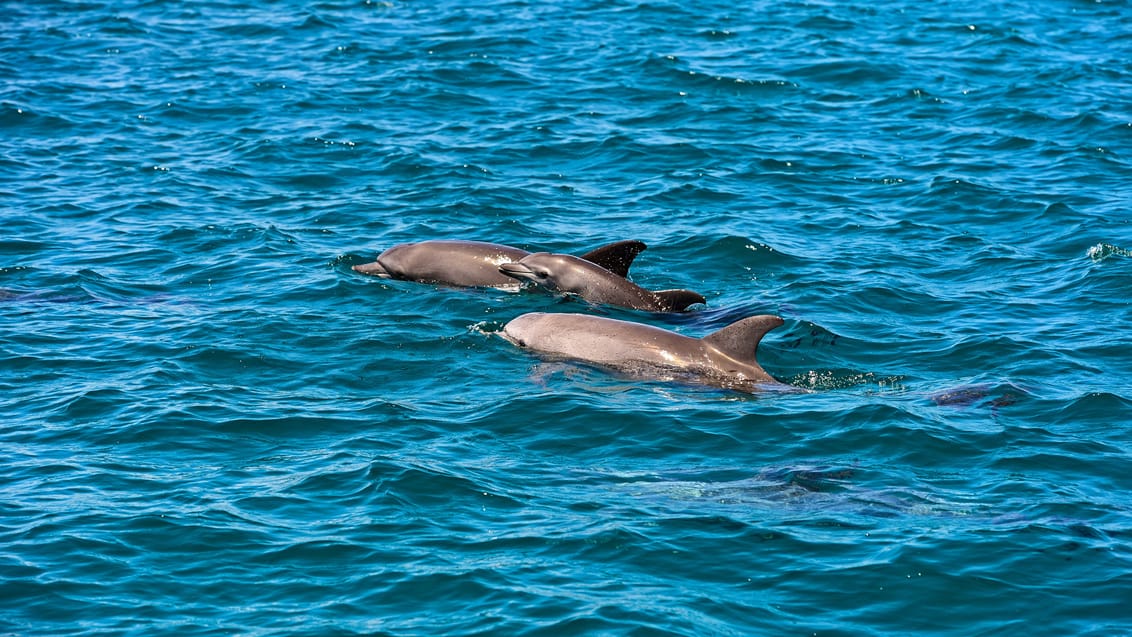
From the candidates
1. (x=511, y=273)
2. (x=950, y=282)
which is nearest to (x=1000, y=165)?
(x=950, y=282)

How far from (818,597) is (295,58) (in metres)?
22.0

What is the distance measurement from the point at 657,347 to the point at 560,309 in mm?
2370

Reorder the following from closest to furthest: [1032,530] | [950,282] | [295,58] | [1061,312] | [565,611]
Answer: [565,611]
[1032,530]
[1061,312]
[950,282]
[295,58]

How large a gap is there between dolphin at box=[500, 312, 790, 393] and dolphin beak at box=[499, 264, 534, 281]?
1.51 m

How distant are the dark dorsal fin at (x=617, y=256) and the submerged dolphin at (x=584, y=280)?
0.07 meters

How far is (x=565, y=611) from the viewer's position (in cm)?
918

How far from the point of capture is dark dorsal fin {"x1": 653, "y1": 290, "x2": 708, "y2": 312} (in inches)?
617

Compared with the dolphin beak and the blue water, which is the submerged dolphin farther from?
the blue water

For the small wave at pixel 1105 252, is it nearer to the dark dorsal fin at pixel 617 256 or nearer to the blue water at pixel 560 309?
the blue water at pixel 560 309

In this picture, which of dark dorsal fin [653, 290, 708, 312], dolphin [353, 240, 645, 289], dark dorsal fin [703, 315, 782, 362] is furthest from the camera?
dolphin [353, 240, 645, 289]

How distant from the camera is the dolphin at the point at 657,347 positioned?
1338cm

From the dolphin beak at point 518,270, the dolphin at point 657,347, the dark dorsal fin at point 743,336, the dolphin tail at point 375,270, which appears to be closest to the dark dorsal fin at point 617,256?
the dolphin beak at point 518,270

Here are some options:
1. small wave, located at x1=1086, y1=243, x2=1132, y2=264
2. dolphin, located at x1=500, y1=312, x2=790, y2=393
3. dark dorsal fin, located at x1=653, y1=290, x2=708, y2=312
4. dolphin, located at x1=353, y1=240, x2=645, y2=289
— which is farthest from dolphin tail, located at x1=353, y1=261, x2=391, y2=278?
small wave, located at x1=1086, y1=243, x2=1132, y2=264

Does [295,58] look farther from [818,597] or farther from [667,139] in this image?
[818,597]
